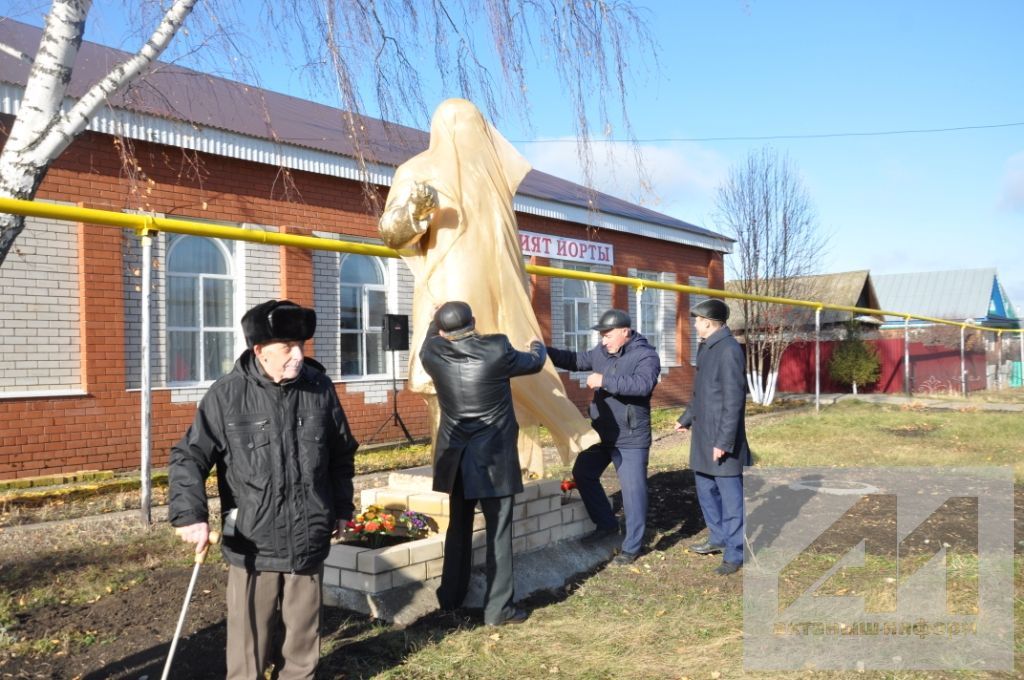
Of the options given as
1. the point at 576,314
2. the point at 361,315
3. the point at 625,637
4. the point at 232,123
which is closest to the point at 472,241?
the point at 625,637

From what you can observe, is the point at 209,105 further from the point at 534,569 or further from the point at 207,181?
the point at 534,569

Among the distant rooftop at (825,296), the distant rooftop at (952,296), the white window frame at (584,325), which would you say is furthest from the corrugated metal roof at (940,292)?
the white window frame at (584,325)

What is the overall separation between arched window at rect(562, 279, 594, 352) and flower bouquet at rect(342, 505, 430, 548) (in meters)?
10.9

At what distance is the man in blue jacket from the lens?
18.4ft

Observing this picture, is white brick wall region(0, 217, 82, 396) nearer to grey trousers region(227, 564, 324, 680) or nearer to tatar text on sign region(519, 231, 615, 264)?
grey trousers region(227, 564, 324, 680)

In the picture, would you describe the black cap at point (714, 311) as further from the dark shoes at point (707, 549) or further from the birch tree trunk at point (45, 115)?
the birch tree trunk at point (45, 115)

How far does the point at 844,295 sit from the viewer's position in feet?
103

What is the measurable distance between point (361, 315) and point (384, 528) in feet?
24.5

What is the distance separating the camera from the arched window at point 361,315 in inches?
465

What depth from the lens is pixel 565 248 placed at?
1505 cm

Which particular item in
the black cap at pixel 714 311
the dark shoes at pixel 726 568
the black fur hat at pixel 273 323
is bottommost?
the dark shoes at pixel 726 568

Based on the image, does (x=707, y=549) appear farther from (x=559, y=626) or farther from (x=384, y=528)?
(x=384, y=528)

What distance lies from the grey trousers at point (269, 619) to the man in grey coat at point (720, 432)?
3.02 meters

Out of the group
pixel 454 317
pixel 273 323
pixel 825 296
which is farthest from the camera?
pixel 825 296
